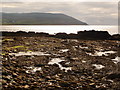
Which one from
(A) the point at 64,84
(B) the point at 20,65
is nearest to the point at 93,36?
(B) the point at 20,65

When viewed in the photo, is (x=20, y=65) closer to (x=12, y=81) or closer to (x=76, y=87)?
(x=12, y=81)

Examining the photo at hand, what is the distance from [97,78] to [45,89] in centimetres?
522

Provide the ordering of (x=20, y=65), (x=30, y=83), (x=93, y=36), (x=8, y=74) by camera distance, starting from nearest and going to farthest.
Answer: (x=30, y=83), (x=8, y=74), (x=20, y=65), (x=93, y=36)

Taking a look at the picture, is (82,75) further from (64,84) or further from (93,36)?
(93,36)

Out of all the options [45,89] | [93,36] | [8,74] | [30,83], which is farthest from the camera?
[93,36]

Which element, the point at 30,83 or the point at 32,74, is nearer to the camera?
the point at 30,83

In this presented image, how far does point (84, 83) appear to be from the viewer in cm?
1513

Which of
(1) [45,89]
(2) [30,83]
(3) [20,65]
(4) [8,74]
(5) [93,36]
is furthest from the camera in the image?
(5) [93,36]

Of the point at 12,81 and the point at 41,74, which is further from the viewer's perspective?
the point at 41,74

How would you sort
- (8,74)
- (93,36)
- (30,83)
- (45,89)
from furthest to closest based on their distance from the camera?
1. (93,36)
2. (8,74)
3. (30,83)
4. (45,89)

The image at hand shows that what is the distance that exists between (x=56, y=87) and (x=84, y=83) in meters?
2.42

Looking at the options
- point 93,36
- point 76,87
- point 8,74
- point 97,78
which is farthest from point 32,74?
point 93,36

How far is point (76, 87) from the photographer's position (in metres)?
14.2

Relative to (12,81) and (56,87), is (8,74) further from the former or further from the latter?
(56,87)
